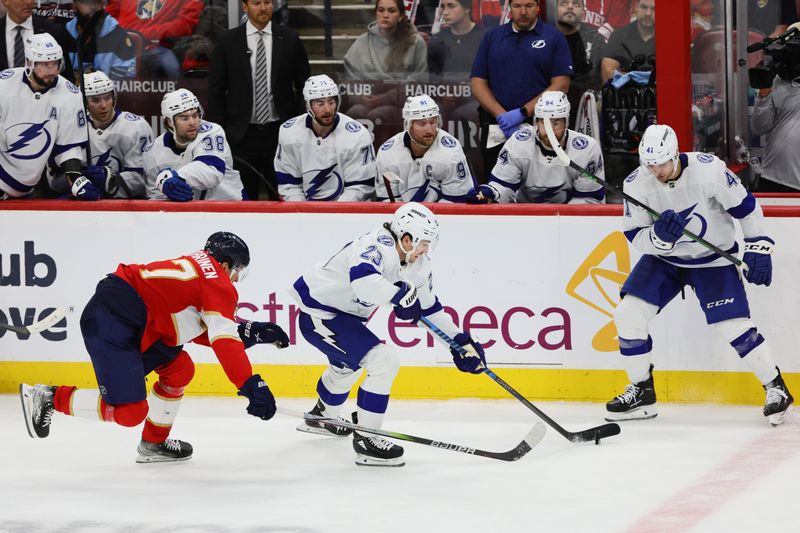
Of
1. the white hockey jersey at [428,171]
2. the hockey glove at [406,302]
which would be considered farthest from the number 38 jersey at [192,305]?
the white hockey jersey at [428,171]

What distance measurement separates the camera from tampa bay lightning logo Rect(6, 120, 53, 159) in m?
6.81

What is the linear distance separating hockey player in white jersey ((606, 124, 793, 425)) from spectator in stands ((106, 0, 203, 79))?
338 cm

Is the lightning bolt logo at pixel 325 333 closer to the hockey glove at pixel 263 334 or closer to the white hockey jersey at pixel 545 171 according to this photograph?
the hockey glove at pixel 263 334

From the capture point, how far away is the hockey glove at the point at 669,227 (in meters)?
5.73

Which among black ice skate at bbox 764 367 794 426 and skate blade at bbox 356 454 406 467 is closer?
skate blade at bbox 356 454 406 467

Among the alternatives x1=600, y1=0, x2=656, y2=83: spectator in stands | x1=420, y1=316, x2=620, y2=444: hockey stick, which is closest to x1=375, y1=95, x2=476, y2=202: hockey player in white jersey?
x1=600, y1=0, x2=656, y2=83: spectator in stands

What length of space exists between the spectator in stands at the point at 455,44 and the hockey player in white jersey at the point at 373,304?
8.81ft

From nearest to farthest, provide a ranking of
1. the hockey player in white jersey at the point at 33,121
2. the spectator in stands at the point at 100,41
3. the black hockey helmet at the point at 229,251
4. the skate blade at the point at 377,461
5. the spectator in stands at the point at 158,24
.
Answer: the black hockey helmet at the point at 229,251 < the skate blade at the point at 377,461 < the hockey player in white jersey at the point at 33,121 < the spectator in stands at the point at 100,41 < the spectator in stands at the point at 158,24

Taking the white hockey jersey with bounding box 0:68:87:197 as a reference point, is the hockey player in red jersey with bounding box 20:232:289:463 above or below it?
below

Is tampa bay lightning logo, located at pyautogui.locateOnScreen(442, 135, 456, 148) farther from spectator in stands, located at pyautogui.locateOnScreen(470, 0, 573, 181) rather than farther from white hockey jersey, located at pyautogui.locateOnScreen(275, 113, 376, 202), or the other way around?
white hockey jersey, located at pyautogui.locateOnScreen(275, 113, 376, 202)

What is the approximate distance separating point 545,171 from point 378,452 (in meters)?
1.99

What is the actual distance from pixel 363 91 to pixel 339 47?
1.01ft

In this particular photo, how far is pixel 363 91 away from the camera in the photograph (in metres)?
8.07

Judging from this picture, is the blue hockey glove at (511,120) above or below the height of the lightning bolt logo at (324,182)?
above
